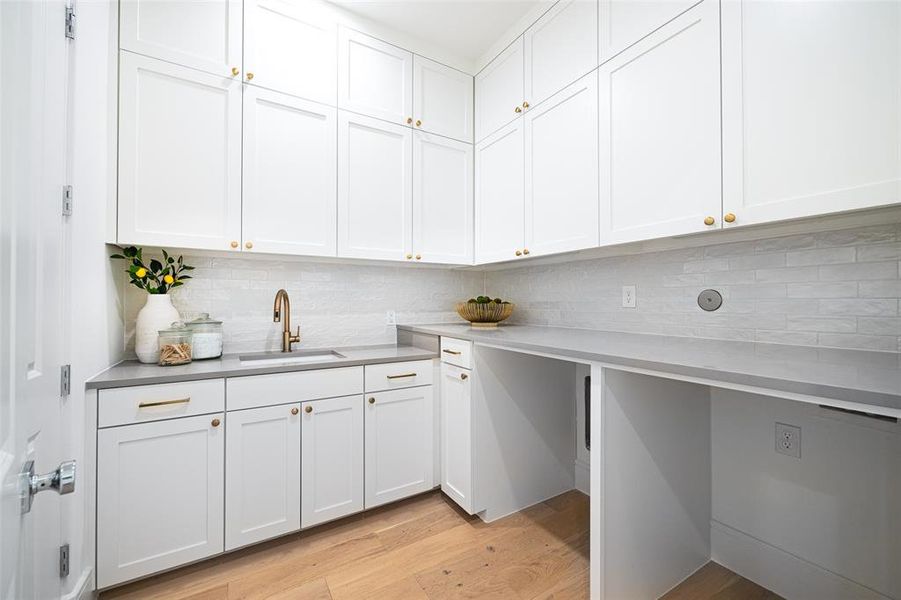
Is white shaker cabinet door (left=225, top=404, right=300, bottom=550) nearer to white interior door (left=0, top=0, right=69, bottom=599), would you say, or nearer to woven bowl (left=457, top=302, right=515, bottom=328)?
white interior door (left=0, top=0, right=69, bottom=599)

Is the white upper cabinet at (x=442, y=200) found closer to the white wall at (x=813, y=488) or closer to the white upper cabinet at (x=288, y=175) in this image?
the white upper cabinet at (x=288, y=175)

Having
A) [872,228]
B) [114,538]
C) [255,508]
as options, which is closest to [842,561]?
[872,228]

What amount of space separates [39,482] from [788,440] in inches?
82.9

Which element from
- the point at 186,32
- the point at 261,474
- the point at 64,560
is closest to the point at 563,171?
the point at 186,32

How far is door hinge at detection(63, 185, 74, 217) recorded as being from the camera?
1.19m

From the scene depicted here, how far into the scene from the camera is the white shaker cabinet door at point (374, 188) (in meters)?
2.10

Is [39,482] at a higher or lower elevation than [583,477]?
higher

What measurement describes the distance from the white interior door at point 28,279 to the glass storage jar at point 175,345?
0.90 metres

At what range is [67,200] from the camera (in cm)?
121

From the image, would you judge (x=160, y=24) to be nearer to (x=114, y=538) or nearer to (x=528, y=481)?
(x=114, y=538)

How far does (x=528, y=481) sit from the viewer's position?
6.79 ft

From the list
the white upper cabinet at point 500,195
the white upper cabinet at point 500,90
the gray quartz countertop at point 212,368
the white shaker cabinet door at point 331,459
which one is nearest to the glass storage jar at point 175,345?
the gray quartz countertop at point 212,368

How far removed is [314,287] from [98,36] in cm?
138

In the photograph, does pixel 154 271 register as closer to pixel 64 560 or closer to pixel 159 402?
pixel 159 402
